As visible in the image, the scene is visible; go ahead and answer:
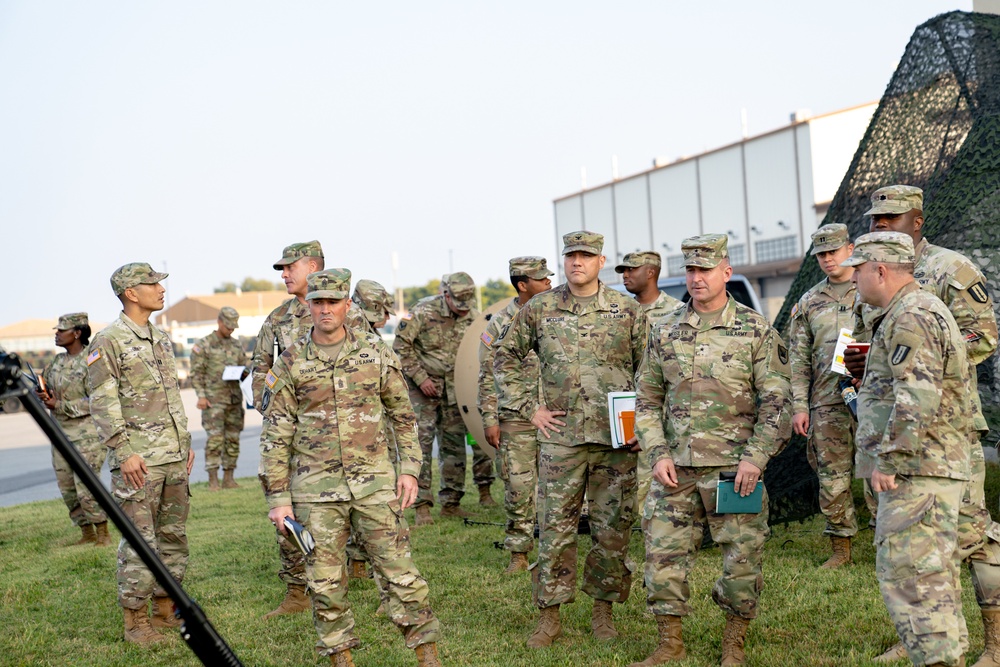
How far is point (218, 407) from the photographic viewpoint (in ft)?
44.9

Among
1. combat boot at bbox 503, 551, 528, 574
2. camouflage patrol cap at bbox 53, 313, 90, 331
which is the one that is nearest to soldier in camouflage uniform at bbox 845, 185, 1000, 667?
combat boot at bbox 503, 551, 528, 574

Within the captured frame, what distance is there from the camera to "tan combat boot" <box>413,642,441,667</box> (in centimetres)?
519

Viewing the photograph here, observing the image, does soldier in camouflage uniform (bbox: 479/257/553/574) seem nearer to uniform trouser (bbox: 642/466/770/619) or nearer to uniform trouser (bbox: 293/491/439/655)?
uniform trouser (bbox: 293/491/439/655)

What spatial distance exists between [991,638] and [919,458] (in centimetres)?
126

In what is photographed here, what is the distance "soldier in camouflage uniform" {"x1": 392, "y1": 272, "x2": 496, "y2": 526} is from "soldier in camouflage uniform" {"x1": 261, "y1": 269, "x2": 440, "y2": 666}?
15.2ft

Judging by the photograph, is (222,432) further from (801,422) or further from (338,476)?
(801,422)

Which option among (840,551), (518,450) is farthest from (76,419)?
(840,551)

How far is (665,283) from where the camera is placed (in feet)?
41.7

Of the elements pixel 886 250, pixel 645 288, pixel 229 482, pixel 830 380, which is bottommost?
pixel 229 482

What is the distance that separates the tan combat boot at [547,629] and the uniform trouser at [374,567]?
2.50 feet

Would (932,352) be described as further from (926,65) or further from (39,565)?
(39,565)

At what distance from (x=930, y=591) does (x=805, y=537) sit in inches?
154

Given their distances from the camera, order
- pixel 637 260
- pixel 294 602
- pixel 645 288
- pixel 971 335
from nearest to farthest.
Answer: pixel 971 335 < pixel 294 602 < pixel 637 260 < pixel 645 288

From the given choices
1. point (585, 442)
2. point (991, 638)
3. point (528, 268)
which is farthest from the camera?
point (528, 268)
